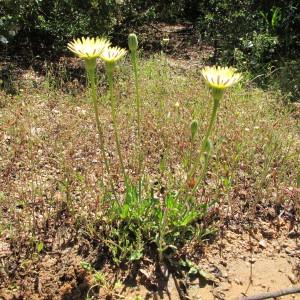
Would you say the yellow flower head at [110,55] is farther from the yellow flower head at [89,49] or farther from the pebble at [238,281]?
the pebble at [238,281]

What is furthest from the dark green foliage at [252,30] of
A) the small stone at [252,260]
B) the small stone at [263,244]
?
the small stone at [252,260]

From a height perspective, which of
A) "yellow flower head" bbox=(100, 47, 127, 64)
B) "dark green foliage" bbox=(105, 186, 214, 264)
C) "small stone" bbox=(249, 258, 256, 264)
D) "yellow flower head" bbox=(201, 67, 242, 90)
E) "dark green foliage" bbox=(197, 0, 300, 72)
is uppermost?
"dark green foliage" bbox=(197, 0, 300, 72)

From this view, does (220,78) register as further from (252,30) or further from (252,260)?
(252,30)

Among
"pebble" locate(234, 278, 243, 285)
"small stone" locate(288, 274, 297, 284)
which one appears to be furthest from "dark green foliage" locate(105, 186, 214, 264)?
"small stone" locate(288, 274, 297, 284)

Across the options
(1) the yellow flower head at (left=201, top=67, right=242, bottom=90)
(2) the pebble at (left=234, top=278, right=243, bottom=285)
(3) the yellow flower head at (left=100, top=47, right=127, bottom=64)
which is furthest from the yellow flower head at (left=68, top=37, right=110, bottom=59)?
(2) the pebble at (left=234, top=278, right=243, bottom=285)

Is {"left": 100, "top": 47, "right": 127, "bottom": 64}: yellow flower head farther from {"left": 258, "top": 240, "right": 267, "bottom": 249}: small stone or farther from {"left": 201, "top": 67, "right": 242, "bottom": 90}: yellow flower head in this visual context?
{"left": 258, "top": 240, "right": 267, "bottom": 249}: small stone

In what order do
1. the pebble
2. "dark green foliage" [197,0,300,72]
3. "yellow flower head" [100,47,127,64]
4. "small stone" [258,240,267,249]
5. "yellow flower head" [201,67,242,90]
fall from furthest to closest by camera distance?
"dark green foliage" [197,0,300,72] → "small stone" [258,240,267,249] → the pebble → "yellow flower head" [100,47,127,64] → "yellow flower head" [201,67,242,90]

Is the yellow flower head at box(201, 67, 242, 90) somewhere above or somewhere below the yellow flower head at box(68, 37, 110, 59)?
below

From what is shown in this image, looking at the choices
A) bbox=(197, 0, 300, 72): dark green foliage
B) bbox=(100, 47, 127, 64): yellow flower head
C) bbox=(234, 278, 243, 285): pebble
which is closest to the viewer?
bbox=(100, 47, 127, 64): yellow flower head

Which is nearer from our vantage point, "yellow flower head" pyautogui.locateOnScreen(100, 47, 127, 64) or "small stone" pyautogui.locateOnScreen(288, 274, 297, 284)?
"yellow flower head" pyautogui.locateOnScreen(100, 47, 127, 64)

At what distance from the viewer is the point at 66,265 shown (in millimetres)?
2197

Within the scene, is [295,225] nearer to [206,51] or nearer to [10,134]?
[10,134]

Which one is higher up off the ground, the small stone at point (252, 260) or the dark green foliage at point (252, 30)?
the dark green foliage at point (252, 30)

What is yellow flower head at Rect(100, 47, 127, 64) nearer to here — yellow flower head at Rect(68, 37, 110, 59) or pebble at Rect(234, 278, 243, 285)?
yellow flower head at Rect(68, 37, 110, 59)
